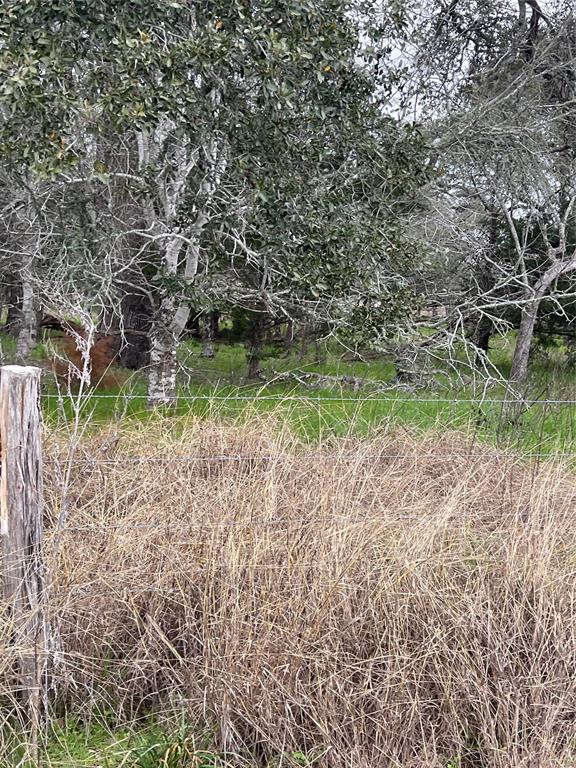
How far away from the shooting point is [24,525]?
2598mm

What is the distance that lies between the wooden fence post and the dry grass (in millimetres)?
128

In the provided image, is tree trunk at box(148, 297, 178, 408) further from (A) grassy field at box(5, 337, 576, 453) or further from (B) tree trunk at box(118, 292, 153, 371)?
(B) tree trunk at box(118, 292, 153, 371)

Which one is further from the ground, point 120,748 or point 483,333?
point 483,333

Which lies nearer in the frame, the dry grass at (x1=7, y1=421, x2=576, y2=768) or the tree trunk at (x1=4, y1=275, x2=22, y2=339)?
the dry grass at (x1=7, y1=421, x2=576, y2=768)

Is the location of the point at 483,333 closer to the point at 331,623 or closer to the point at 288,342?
the point at 288,342

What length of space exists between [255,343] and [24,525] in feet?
26.1

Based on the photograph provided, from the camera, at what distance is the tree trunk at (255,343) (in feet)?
33.6

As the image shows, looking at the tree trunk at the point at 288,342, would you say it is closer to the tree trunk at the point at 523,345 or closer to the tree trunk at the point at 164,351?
the tree trunk at the point at 164,351

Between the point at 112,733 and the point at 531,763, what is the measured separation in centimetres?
150

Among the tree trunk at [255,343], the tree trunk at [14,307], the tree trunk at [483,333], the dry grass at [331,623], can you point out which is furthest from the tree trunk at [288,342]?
the dry grass at [331,623]

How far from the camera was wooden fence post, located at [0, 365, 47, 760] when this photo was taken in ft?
8.18

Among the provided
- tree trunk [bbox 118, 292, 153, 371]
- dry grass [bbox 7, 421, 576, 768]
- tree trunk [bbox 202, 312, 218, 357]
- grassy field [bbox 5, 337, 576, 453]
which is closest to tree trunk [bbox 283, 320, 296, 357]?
grassy field [bbox 5, 337, 576, 453]

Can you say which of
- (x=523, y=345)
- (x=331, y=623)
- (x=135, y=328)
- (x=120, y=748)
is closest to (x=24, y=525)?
(x=120, y=748)

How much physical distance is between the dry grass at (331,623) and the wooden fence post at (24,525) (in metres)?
0.13
